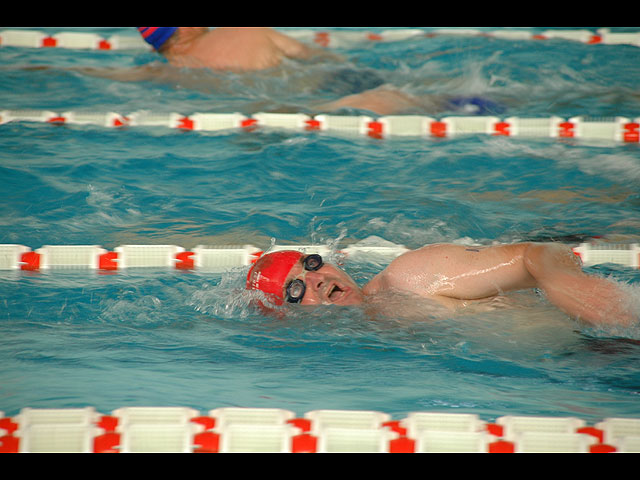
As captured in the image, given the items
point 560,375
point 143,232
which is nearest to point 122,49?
point 143,232

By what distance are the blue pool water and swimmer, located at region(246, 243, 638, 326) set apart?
9 centimetres

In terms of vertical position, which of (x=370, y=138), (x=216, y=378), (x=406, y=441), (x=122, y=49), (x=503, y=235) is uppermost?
(x=122, y=49)

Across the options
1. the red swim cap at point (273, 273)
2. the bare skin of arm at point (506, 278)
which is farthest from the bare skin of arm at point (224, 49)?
the bare skin of arm at point (506, 278)

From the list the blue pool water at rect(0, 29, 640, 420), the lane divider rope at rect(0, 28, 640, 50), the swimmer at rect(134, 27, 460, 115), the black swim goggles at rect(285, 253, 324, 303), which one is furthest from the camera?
the lane divider rope at rect(0, 28, 640, 50)

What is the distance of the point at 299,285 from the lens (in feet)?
9.25

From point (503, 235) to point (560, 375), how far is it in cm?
154

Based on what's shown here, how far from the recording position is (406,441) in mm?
1977

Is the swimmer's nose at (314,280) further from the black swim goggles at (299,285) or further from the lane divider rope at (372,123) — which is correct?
the lane divider rope at (372,123)

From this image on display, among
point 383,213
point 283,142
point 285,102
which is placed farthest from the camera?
point 285,102

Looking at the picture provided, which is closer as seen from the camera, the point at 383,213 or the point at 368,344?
the point at 368,344

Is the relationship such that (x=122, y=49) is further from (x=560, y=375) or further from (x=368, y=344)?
(x=560, y=375)

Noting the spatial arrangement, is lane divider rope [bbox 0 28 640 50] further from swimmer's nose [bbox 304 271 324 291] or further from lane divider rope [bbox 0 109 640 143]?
swimmer's nose [bbox 304 271 324 291]

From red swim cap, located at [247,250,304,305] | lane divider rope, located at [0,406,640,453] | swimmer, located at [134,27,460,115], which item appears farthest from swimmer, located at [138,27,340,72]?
lane divider rope, located at [0,406,640,453]

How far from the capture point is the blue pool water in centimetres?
234
